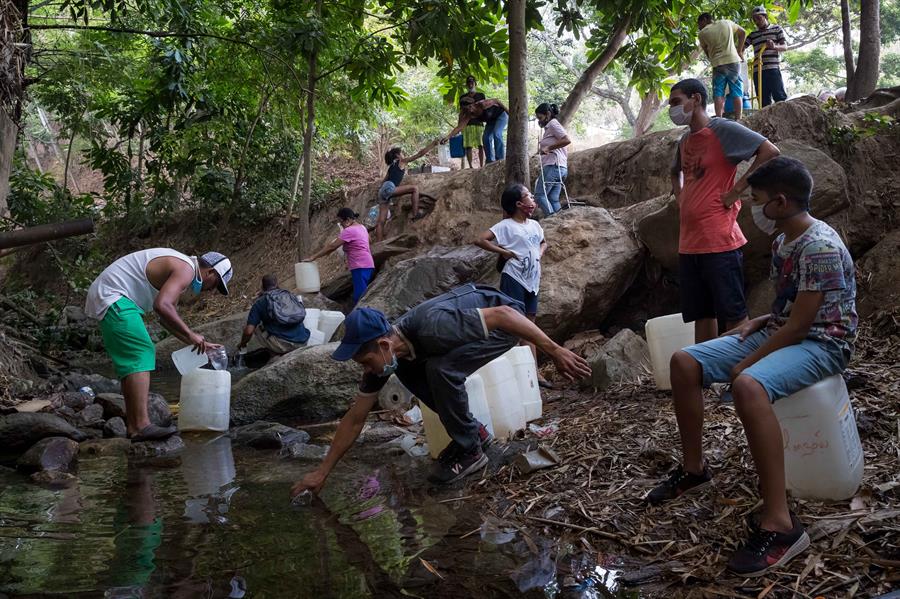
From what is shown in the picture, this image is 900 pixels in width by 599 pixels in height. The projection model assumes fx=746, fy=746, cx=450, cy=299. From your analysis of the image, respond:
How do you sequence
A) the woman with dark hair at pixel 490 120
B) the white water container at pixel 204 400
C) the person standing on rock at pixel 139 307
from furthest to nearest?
the woman with dark hair at pixel 490 120 < the white water container at pixel 204 400 < the person standing on rock at pixel 139 307

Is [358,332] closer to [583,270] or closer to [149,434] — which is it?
[149,434]

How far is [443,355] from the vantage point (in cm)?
404

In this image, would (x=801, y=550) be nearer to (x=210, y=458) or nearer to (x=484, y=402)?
Answer: (x=484, y=402)

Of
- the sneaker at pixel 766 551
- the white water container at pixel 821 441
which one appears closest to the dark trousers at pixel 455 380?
the white water container at pixel 821 441

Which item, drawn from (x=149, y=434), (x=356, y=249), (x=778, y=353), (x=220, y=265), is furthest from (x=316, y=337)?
(x=778, y=353)

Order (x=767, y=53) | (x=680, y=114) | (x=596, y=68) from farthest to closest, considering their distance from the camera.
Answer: (x=767, y=53)
(x=596, y=68)
(x=680, y=114)

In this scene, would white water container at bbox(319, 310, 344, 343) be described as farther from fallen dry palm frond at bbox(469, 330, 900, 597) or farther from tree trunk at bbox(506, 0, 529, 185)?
fallen dry palm frond at bbox(469, 330, 900, 597)

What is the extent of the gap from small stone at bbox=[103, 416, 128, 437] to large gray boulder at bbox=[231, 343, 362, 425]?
90cm

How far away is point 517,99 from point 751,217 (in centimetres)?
279

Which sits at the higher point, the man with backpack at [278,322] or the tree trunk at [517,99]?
the tree trunk at [517,99]

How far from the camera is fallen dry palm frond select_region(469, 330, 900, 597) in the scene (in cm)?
255

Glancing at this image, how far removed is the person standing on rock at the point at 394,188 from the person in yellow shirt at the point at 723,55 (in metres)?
4.63

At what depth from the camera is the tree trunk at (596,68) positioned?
9.39 meters

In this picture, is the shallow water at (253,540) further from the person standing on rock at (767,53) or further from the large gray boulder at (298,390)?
the person standing on rock at (767,53)
